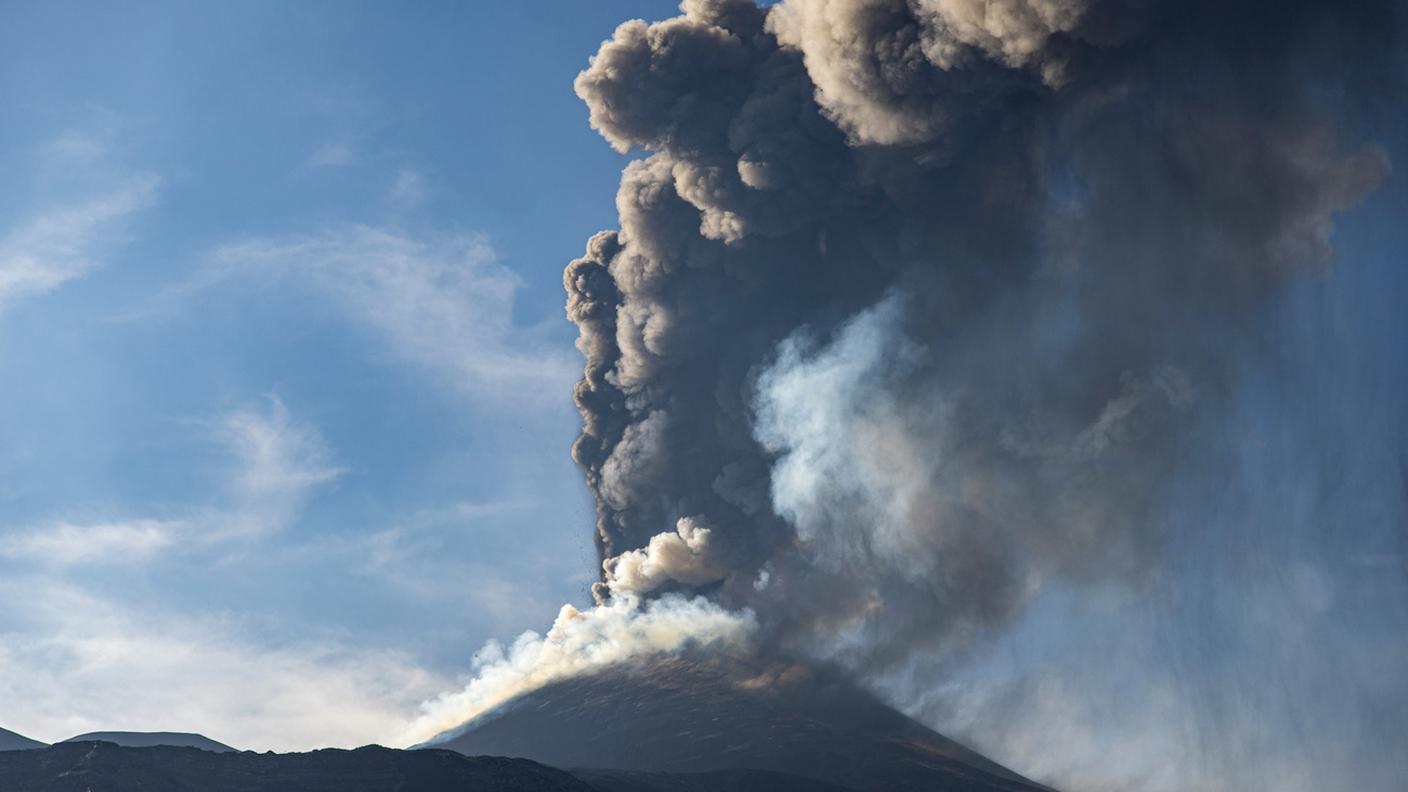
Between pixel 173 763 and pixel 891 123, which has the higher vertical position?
pixel 891 123

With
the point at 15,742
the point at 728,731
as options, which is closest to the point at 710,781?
the point at 728,731

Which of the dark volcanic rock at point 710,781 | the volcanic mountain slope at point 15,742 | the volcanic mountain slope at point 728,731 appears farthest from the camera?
the volcanic mountain slope at point 15,742

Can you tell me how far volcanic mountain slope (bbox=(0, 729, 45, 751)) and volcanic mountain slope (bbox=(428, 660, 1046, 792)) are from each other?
29.1m

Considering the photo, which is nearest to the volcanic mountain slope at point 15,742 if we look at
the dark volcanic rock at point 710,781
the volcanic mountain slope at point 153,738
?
the volcanic mountain slope at point 153,738

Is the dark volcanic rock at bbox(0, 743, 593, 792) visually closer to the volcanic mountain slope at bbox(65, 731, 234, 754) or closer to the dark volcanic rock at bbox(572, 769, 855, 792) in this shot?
the dark volcanic rock at bbox(572, 769, 855, 792)

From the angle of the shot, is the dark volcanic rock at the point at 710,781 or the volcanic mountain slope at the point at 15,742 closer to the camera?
the dark volcanic rock at the point at 710,781

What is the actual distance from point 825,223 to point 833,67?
43.3 feet

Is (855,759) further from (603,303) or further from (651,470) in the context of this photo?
(603,303)

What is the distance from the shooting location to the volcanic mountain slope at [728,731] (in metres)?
81.8

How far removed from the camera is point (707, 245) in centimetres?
9750

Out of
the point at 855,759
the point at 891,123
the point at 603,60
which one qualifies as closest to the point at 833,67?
the point at 891,123

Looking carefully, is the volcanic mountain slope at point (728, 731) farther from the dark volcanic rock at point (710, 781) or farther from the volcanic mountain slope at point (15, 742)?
the volcanic mountain slope at point (15, 742)

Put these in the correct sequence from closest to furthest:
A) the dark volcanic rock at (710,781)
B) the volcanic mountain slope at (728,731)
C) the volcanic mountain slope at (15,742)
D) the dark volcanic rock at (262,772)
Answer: the dark volcanic rock at (262,772) → the dark volcanic rock at (710,781) → the volcanic mountain slope at (728,731) → the volcanic mountain slope at (15,742)

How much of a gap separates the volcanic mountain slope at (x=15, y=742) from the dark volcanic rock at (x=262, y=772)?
40.5 meters
